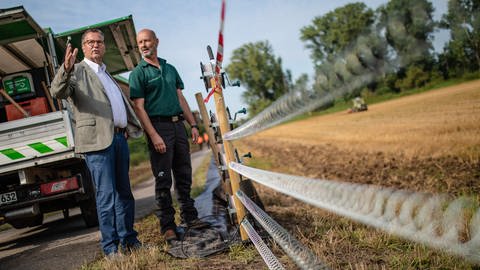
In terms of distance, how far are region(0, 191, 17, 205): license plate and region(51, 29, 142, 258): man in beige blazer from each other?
2628 millimetres

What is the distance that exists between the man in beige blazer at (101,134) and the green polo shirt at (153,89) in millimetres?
213

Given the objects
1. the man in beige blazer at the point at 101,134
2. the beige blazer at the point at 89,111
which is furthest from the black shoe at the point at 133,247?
the beige blazer at the point at 89,111

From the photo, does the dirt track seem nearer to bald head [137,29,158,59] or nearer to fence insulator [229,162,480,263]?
bald head [137,29,158,59]

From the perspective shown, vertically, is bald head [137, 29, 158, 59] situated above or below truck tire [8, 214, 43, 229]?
above

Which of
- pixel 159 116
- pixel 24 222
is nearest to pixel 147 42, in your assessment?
pixel 159 116

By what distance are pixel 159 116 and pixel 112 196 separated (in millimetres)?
828

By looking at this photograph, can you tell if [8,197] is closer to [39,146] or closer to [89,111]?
[39,146]

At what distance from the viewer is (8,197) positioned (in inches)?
204

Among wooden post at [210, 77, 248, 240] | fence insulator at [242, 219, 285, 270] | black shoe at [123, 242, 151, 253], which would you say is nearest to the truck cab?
black shoe at [123, 242, 151, 253]

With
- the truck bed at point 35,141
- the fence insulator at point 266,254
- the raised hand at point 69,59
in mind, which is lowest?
the fence insulator at point 266,254

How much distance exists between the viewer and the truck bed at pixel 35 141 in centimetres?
510

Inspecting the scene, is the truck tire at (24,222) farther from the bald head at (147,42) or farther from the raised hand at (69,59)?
the raised hand at (69,59)

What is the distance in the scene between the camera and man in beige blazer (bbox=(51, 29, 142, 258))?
317 centimetres

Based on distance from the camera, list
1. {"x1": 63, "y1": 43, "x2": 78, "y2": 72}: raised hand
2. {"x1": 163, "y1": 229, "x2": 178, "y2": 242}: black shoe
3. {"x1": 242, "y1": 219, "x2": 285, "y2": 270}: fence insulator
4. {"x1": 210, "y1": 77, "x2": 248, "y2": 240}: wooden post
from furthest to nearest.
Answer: {"x1": 163, "y1": 229, "x2": 178, "y2": 242}: black shoe
{"x1": 210, "y1": 77, "x2": 248, "y2": 240}: wooden post
{"x1": 63, "y1": 43, "x2": 78, "y2": 72}: raised hand
{"x1": 242, "y1": 219, "x2": 285, "y2": 270}: fence insulator
